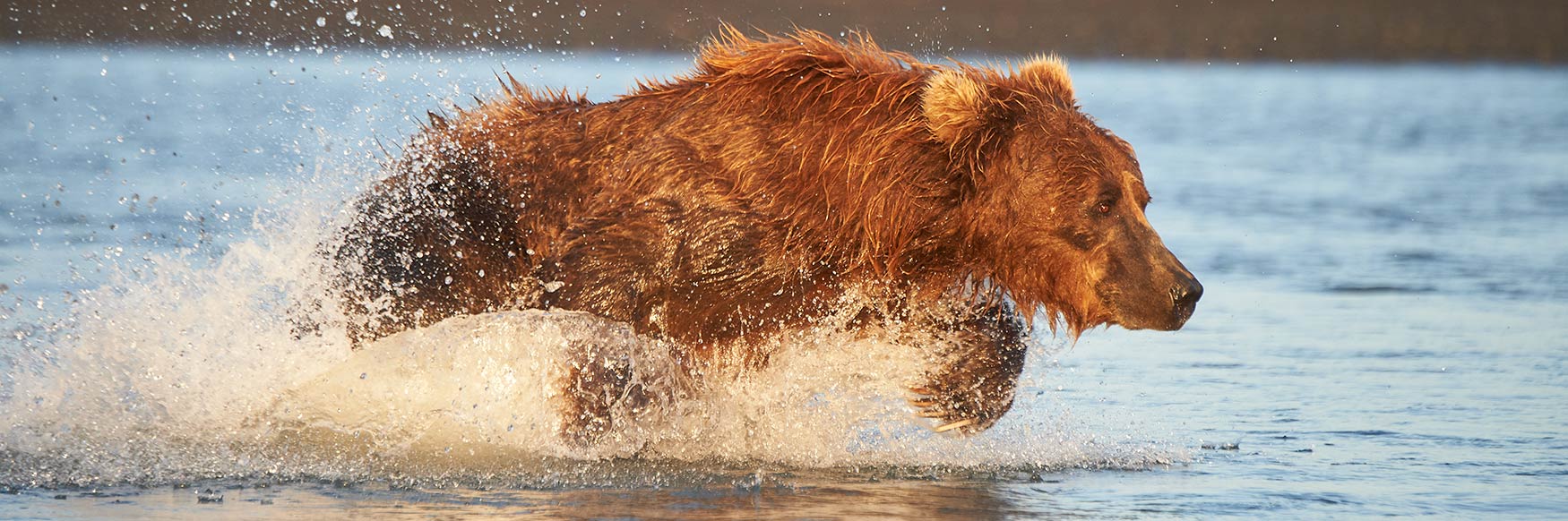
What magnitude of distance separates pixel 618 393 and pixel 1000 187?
57.7 inches

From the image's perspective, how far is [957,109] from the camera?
6.03m

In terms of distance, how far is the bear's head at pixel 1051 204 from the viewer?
595cm

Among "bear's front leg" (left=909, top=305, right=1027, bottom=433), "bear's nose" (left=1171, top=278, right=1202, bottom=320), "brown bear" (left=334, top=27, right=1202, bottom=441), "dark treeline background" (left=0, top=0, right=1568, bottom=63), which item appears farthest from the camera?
"dark treeline background" (left=0, top=0, right=1568, bottom=63)

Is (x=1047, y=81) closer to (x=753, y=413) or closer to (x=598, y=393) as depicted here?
(x=753, y=413)

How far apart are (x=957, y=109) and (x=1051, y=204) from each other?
43 cm

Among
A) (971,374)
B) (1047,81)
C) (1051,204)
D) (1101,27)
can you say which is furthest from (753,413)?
(1101,27)

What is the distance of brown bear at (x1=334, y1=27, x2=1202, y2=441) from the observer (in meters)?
6.05

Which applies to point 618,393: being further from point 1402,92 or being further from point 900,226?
point 1402,92

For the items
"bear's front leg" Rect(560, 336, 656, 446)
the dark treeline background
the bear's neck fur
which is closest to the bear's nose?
the bear's neck fur

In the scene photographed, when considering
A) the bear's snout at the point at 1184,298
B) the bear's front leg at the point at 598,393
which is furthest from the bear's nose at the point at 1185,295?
Result: the bear's front leg at the point at 598,393

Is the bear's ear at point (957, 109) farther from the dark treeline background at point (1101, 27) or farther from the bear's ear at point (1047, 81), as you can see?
the dark treeline background at point (1101, 27)

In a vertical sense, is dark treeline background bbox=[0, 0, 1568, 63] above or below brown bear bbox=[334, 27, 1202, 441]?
above

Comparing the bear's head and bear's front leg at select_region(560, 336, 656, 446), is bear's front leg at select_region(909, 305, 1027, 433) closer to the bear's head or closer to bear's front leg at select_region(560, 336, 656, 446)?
the bear's head

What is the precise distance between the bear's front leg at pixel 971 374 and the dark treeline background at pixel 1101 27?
25.1m
